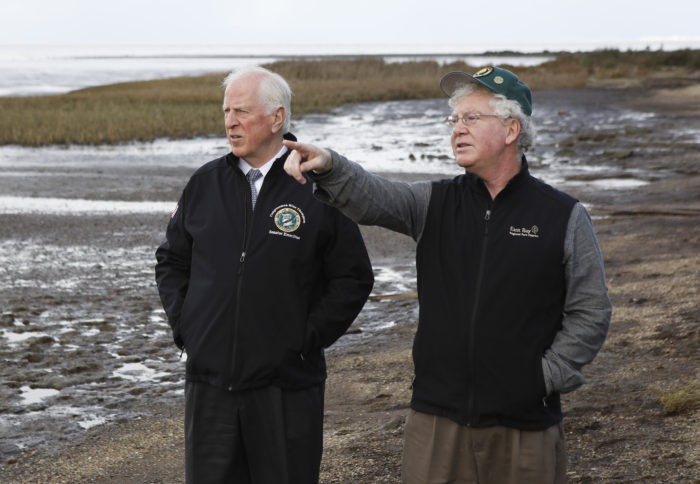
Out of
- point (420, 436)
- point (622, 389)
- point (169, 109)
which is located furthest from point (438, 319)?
point (169, 109)

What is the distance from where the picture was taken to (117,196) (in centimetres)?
1755

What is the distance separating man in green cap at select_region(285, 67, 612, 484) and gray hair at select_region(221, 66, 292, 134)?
74cm

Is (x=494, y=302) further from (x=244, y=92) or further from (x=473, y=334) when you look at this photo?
(x=244, y=92)

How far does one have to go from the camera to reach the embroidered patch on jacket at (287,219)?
3.65m

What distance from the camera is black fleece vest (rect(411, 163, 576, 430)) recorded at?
10.2ft

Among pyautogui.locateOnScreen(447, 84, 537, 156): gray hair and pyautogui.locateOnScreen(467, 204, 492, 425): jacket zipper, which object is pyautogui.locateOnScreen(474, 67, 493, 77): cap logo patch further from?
pyautogui.locateOnScreen(467, 204, 492, 425): jacket zipper

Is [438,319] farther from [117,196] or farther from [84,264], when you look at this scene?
[117,196]

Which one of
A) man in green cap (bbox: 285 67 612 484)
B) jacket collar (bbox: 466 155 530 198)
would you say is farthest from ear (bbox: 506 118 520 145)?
jacket collar (bbox: 466 155 530 198)

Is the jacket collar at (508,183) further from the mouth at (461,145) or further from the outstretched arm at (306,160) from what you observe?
the outstretched arm at (306,160)

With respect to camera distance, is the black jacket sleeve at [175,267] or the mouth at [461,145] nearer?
the mouth at [461,145]

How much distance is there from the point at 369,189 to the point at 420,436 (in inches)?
34.8

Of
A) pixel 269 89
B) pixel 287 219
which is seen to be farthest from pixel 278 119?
pixel 287 219

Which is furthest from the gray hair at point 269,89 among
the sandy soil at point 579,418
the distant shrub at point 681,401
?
the distant shrub at point 681,401

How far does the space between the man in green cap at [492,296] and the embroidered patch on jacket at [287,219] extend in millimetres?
528
